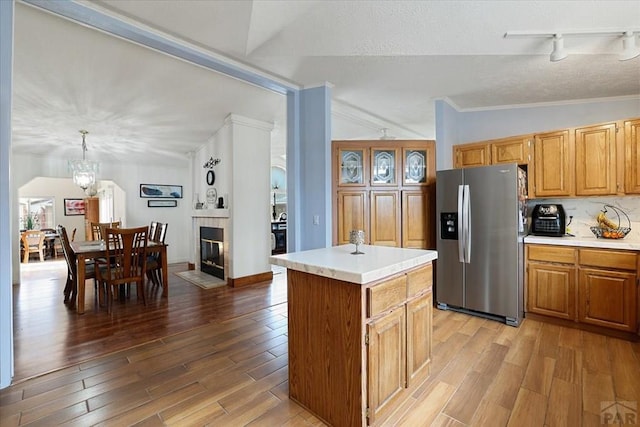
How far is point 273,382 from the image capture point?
202cm

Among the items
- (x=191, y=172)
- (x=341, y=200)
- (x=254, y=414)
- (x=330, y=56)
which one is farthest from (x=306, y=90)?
(x=191, y=172)

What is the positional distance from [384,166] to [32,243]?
8613 millimetres

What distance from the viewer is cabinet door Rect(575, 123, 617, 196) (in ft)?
9.47

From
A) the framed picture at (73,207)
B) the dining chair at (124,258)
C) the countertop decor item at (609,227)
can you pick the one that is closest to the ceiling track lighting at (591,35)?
the countertop decor item at (609,227)

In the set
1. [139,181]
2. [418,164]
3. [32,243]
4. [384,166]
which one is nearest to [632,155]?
[418,164]

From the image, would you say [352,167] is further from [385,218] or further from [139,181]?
[139,181]

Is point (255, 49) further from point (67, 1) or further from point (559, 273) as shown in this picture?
point (559, 273)

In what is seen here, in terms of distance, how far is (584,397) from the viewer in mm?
1819

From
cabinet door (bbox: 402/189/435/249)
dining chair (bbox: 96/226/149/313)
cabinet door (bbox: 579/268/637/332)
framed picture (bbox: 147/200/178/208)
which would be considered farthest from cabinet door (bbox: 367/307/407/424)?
framed picture (bbox: 147/200/178/208)

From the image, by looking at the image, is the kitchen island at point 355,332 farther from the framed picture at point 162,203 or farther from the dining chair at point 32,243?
the dining chair at point 32,243

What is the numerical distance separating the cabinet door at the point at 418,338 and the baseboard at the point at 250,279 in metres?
3.26

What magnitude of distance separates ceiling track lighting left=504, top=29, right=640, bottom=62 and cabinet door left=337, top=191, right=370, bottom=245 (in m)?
2.06

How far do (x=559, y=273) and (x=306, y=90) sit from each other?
3.36 meters

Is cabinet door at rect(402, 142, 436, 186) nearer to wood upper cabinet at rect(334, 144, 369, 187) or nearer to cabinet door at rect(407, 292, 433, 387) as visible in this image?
wood upper cabinet at rect(334, 144, 369, 187)
